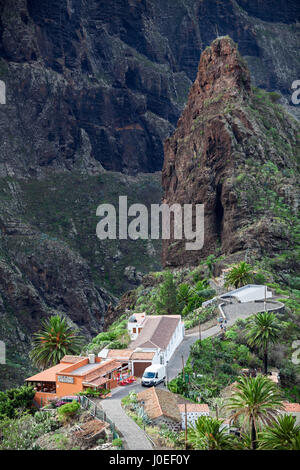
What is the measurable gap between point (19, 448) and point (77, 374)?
858 cm

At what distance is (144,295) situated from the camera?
91438mm

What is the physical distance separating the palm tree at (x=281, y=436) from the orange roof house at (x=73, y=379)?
45.1ft

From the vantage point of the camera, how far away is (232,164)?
89.4 m

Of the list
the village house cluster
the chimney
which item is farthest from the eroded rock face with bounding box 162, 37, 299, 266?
the chimney

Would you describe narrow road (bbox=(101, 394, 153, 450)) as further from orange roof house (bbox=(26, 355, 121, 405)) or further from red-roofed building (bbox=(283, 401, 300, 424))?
red-roofed building (bbox=(283, 401, 300, 424))

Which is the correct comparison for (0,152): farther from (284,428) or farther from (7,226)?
(284,428)

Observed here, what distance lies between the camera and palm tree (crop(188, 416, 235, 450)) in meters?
31.5

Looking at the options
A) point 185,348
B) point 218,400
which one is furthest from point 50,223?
point 218,400

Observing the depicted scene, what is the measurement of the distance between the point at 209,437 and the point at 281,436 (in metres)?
3.49

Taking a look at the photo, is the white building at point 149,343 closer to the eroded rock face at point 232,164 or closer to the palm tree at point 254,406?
the palm tree at point 254,406

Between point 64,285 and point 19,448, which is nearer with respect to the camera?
point 19,448

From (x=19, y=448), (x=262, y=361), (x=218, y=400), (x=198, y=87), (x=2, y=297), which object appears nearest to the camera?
(x=19, y=448)

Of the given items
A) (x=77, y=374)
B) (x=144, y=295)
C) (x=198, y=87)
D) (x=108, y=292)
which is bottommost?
(x=108, y=292)

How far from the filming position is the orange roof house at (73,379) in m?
42.7
